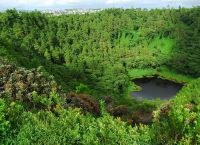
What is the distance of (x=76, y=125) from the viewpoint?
23.0m

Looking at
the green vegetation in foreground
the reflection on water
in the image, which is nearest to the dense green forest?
the green vegetation in foreground

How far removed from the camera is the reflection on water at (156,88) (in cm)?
Answer: 14211

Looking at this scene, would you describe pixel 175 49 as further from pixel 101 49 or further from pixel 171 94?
Answer: pixel 171 94

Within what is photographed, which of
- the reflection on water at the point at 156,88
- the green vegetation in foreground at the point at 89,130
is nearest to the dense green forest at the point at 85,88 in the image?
the green vegetation in foreground at the point at 89,130

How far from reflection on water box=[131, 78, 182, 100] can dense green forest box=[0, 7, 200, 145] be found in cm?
442

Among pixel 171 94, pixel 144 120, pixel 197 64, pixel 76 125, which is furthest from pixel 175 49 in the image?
pixel 76 125

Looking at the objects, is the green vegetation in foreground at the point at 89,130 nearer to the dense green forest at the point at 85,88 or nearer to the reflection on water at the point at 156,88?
the dense green forest at the point at 85,88

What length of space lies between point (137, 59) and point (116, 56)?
13.1 m

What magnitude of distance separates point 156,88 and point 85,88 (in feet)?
222

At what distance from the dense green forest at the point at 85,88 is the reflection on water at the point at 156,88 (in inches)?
174

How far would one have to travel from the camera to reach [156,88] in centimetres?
15275

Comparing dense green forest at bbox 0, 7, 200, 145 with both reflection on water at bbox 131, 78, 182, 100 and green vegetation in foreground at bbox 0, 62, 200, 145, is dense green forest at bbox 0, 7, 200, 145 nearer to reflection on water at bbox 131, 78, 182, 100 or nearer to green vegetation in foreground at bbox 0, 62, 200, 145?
green vegetation in foreground at bbox 0, 62, 200, 145

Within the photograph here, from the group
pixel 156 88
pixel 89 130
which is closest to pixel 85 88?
pixel 89 130

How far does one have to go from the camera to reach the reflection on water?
466ft
